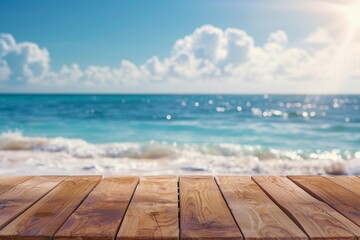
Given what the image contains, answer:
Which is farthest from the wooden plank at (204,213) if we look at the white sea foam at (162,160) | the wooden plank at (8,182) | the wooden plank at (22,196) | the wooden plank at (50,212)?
the white sea foam at (162,160)

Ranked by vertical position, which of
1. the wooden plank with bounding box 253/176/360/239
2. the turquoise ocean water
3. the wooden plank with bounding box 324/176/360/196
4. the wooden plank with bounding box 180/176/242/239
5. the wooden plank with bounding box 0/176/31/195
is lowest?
the turquoise ocean water

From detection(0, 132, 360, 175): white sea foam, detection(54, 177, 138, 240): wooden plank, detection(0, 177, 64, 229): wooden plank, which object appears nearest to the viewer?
detection(54, 177, 138, 240): wooden plank

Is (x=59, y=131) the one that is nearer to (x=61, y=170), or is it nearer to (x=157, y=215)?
(x=61, y=170)

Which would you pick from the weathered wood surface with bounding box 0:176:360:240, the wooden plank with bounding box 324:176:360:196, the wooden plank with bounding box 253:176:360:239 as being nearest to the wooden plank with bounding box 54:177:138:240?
the weathered wood surface with bounding box 0:176:360:240

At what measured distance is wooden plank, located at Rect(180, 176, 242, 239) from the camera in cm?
137

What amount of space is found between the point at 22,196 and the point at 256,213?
3.10 feet

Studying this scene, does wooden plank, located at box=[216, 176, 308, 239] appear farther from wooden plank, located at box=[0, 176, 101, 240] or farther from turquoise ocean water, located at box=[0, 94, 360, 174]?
turquoise ocean water, located at box=[0, 94, 360, 174]

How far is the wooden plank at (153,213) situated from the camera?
1.36 m

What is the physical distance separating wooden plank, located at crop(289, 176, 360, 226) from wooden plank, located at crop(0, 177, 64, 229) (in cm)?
114

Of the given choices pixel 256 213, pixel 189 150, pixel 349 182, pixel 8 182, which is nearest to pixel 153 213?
pixel 256 213

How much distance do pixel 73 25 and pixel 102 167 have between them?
43.7 m

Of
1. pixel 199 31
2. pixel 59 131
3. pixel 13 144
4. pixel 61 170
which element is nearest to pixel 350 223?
pixel 61 170

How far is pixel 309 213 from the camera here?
5.24ft

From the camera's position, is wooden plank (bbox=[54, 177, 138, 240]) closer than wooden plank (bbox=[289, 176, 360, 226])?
Yes
